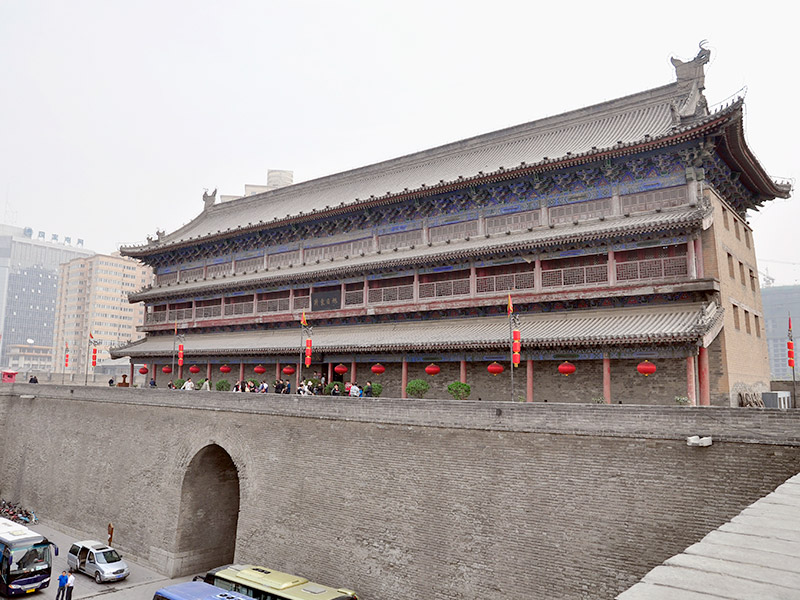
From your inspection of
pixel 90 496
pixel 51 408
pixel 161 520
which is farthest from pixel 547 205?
pixel 51 408

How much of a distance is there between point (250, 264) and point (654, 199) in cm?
2065

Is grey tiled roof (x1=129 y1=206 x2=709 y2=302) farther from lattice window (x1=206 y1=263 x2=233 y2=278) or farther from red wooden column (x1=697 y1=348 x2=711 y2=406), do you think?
red wooden column (x1=697 y1=348 x2=711 y2=406)

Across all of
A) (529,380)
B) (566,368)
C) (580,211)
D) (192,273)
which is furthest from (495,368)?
(192,273)

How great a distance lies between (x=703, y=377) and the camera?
57.2 feet

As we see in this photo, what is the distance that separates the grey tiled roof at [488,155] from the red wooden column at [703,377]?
6.92m

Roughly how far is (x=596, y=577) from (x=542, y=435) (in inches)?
121

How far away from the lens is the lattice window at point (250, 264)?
31.0 meters

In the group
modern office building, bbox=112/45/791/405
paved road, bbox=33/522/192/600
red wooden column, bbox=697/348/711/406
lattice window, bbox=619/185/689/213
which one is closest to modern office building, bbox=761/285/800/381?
modern office building, bbox=112/45/791/405

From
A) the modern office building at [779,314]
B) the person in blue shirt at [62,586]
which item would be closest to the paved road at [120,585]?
the person in blue shirt at [62,586]

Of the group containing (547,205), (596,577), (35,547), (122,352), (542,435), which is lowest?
(35,547)

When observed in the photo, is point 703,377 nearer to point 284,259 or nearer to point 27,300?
point 284,259

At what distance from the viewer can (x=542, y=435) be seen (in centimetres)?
1346

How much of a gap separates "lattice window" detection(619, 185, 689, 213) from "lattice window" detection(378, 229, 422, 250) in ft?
28.1

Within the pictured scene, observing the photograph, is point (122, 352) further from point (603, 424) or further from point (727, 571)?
point (727, 571)
